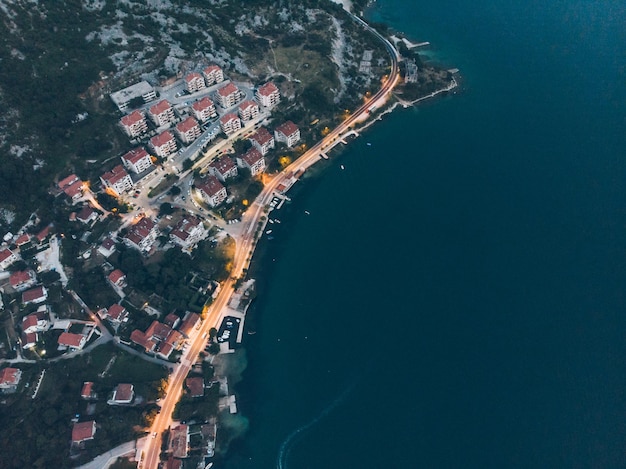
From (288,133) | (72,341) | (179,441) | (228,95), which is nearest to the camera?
(179,441)

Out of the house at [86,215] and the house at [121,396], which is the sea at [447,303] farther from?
the house at [86,215]

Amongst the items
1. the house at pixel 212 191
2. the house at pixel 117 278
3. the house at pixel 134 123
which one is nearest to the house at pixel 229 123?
the house at pixel 212 191

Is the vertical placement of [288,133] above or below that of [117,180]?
above

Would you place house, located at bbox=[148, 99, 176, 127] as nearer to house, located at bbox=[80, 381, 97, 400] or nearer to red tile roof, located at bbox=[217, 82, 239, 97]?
red tile roof, located at bbox=[217, 82, 239, 97]

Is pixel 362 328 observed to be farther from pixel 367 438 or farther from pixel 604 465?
pixel 604 465

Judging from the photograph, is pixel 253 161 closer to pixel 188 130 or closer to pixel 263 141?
pixel 263 141

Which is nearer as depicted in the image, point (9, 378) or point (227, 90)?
point (9, 378)

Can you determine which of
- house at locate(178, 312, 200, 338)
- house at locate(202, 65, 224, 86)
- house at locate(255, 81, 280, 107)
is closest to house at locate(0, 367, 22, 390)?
house at locate(178, 312, 200, 338)

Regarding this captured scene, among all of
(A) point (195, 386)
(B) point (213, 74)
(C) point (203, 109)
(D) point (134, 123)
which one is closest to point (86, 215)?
(D) point (134, 123)

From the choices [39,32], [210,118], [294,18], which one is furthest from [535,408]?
[39,32]
